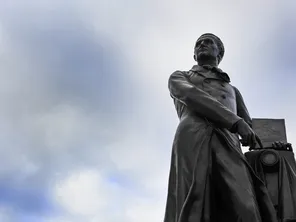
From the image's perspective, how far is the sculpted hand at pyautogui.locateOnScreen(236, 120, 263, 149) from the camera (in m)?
8.10

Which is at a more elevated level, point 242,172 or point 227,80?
point 227,80

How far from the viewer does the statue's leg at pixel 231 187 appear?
754cm

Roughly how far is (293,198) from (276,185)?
371 millimetres

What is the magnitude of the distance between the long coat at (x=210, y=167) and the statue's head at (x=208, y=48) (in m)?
0.65

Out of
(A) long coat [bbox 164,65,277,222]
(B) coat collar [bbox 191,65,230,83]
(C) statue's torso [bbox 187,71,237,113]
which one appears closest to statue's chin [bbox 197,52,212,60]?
(B) coat collar [bbox 191,65,230,83]

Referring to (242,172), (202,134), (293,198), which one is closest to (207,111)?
(202,134)

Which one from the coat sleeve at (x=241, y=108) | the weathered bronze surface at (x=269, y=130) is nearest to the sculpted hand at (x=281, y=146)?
the weathered bronze surface at (x=269, y=130)

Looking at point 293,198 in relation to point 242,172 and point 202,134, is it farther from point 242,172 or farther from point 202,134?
point 202,134

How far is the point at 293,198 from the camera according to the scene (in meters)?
8.09

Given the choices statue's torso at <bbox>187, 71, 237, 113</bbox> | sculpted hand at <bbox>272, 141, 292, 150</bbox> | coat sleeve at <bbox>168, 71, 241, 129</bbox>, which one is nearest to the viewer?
coat sleeve at <bbox>168, 71, 241, 129</bbox>

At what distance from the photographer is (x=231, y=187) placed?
25.7 feet

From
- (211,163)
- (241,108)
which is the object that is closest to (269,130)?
(241,108)

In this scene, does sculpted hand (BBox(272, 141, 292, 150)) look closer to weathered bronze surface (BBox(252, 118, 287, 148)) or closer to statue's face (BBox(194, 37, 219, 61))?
weathered bronze surface (BBox(252, 118, 287, 148))

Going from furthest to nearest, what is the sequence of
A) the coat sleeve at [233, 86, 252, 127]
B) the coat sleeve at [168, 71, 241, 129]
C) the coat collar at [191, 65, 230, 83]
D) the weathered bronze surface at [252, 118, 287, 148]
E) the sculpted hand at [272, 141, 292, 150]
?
the coat sleeve at [233, 86, 252, 127] < the coat collar at [191, 65, 230, 83] < the weathered bronze surface at [252, 118, 287, 148] < the sculpted hand at [272, 141, 292, 150] < the coat sleeve at [168, 71, 241, 129]
